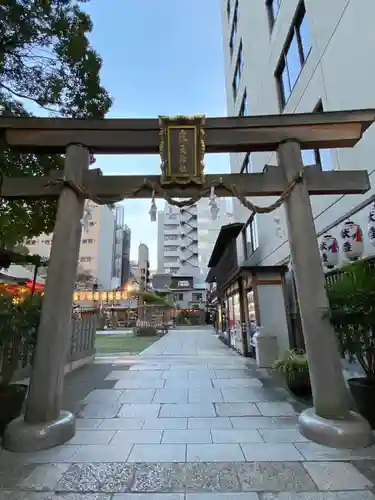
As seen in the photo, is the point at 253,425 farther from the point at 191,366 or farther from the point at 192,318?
the point at 192,318

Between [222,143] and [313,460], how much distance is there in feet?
15.0

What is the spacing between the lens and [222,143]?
5.01 meters

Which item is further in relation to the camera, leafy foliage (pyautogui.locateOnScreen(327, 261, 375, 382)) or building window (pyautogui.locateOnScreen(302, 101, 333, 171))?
building window (pyautogui.locateOnScreen(302, 101, 333, 171))

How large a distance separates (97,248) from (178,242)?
23633 millimetres

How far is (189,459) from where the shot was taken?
3.33 metres

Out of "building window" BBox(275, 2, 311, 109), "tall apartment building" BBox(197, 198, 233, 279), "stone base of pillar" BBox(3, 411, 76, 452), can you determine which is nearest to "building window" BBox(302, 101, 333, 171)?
"building window" BBox(275, 2, 311, 109)

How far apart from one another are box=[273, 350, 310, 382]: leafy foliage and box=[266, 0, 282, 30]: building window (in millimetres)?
13037

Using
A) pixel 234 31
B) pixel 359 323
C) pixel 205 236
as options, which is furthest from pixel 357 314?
pixel 205 236

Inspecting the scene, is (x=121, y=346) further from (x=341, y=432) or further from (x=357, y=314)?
(x=357, y=314)

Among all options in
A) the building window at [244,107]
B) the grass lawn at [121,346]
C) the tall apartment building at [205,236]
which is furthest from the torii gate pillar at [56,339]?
the tall apartment building at [205,236]

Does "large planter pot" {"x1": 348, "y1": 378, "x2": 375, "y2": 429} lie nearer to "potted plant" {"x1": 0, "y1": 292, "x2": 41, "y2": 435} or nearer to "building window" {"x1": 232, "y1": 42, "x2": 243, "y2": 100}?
"potted plant" {"x1": 0, "y1": 292, "x2": 41, "y2": 435}

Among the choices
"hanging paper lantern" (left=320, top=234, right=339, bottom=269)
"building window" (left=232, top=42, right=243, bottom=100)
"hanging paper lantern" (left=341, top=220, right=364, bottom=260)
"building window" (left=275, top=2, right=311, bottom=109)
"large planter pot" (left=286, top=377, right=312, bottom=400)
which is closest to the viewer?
"large planter pot" (left=286, top=377, right=312, bottom=400)

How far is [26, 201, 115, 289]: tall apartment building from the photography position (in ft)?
159

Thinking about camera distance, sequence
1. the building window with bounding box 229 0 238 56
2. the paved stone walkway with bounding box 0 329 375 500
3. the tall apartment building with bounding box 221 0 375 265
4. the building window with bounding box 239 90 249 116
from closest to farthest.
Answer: the paved stone walkway with bounding box 0 329 375 500 < the tall apartment building with bounding box 221 0 375 265 < the building window with bounding box 239 90 249 116 < the building window with bounding box 229 0 238 56
